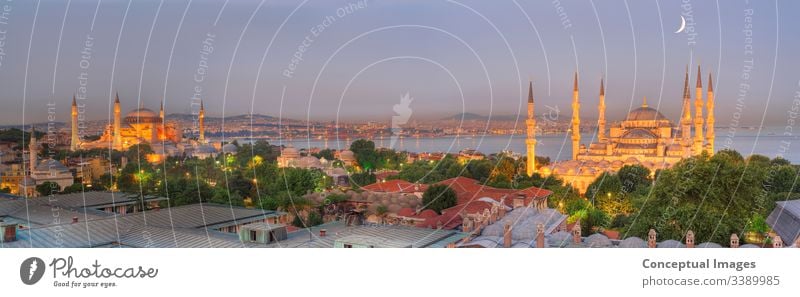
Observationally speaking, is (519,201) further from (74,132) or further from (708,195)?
(74,132)

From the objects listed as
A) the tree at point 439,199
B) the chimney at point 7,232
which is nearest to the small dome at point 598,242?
the tree at point 439,199

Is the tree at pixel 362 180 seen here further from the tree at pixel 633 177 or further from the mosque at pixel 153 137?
the mosque at pixel 153 137

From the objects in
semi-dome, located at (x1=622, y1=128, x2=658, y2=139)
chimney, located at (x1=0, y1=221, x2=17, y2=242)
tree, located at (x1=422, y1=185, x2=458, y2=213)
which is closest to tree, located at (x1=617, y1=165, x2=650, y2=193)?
tree, located at (x1=422, y1=185, x2=458, y2=213)

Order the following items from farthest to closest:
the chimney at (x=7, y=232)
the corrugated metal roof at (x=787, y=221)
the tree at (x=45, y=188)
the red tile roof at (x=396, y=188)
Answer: the red tile roof at (x=396, y=188) < the tree at (x=45, y=188) < the corrugated metal roof at (x=787, y=221) < the chimney at (x=7, y=232)
